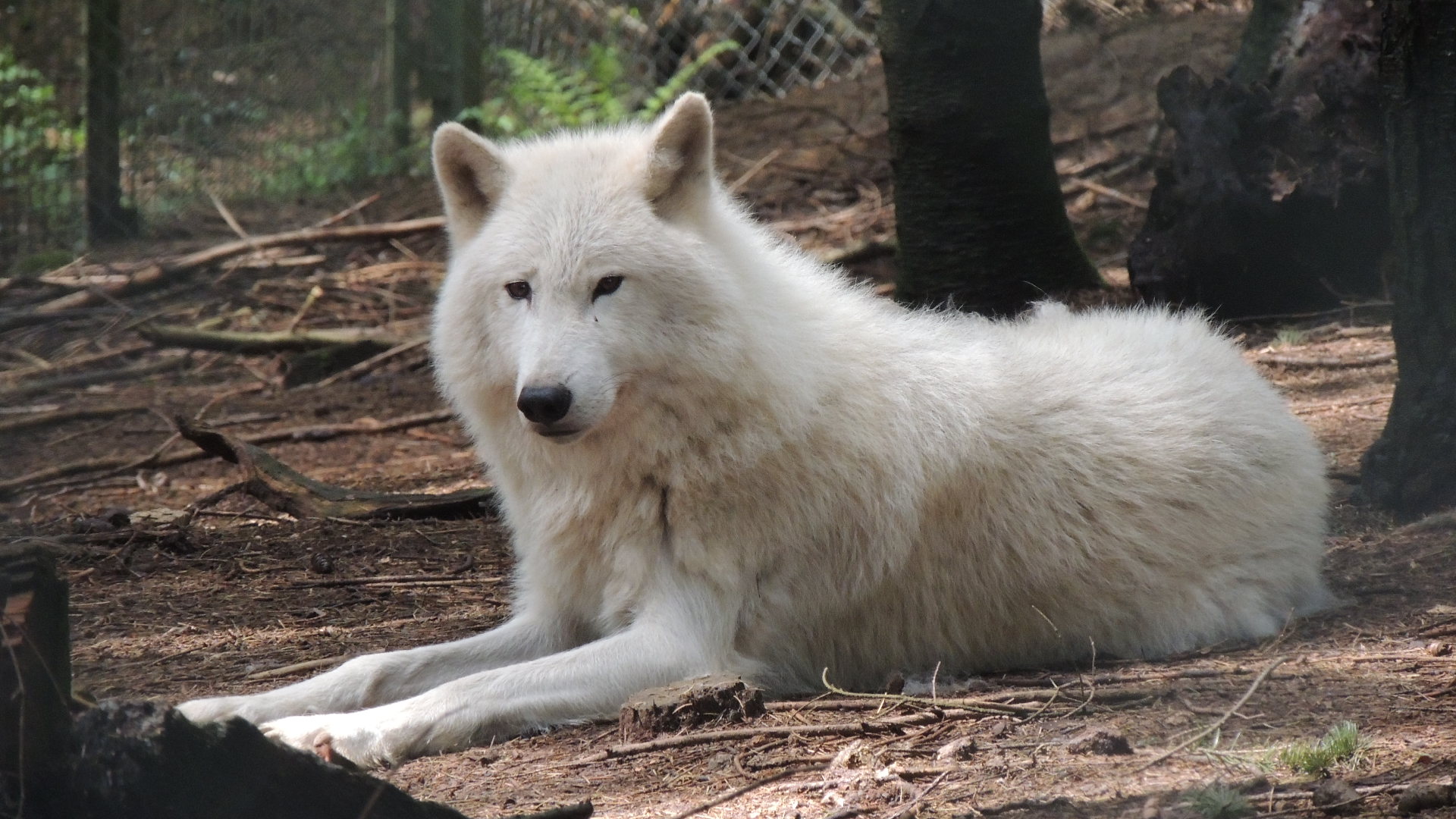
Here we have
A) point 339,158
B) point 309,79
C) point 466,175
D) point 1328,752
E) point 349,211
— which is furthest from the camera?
point 339,158

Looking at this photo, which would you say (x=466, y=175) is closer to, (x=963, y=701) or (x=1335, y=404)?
(x=963, y=701)

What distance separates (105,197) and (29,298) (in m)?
1.30

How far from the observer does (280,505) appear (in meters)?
5.77

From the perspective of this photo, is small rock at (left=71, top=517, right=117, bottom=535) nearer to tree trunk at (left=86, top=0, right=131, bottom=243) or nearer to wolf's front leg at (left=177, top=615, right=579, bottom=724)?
wolf's front leg at (left=177, top=615, right=579, bottom=724)

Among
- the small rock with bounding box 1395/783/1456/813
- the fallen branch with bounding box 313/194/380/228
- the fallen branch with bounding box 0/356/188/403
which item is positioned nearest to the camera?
the small rock with bounding box 1395/783/1456/813

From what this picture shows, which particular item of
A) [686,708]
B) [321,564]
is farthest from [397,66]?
[686,708]

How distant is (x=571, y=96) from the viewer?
10.7m

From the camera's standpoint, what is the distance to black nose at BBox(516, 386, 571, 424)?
3316 millimetres

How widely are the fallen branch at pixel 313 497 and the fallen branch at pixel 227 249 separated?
137 inches

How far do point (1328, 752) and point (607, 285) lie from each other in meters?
2.15

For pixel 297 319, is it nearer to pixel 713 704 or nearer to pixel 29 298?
pixel 29 298

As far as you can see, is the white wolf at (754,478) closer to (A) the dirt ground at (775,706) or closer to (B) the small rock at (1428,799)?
(A) the dirt ground at (775,706)

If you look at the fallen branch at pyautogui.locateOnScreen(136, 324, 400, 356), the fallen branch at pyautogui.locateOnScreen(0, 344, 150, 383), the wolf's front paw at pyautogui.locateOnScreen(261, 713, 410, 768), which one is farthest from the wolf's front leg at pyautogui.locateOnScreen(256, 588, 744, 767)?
the fallen branch at pyautogui.locateOnScreen(0, 344, 150, 383)

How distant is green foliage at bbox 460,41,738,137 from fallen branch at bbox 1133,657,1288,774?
7.87 meters
